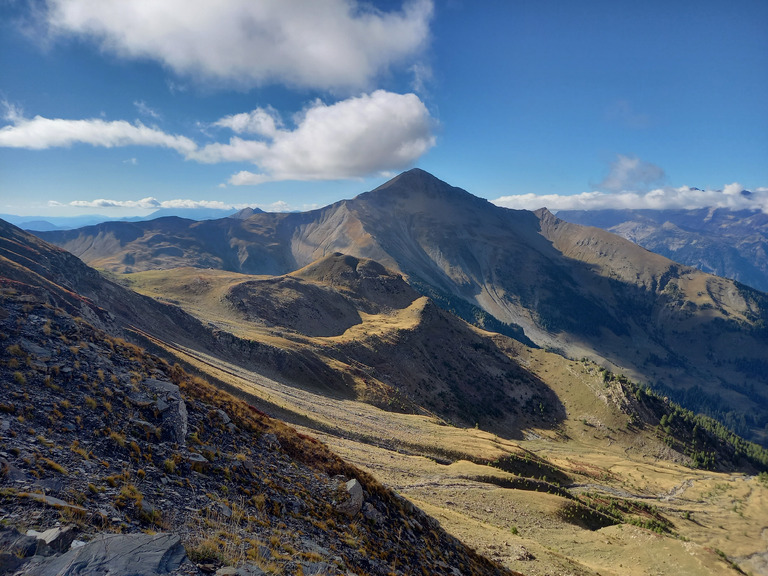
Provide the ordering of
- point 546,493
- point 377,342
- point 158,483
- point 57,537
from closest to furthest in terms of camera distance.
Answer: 1. point 57,537
2. point 158,483
3. point 546,493
4. point 377,342

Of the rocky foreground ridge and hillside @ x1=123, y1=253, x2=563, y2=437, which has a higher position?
the rocky foreground ridge

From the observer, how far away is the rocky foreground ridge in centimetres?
842

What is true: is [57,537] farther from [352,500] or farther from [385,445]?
[385,445]

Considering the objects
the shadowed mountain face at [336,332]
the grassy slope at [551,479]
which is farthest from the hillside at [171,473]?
the shadowed mountain face at [336,332]

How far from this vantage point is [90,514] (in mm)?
9156

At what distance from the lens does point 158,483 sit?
1195 centimetres

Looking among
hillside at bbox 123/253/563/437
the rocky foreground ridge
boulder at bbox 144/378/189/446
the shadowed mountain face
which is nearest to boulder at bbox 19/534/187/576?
the rocky foreground ridge

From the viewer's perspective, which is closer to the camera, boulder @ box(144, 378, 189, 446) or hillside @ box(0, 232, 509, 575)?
hillside @ box(0, 232, 509, 575)

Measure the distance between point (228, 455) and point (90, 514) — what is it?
21.6ft

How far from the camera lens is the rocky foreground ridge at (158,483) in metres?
8.42

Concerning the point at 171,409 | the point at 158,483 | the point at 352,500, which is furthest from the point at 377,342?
the point at 158,483

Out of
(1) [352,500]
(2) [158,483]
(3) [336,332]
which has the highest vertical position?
(2) [158,483]

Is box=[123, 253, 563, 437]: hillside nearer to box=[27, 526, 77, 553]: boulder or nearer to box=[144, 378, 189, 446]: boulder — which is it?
box=[144, 378, 189, 446]: boulder

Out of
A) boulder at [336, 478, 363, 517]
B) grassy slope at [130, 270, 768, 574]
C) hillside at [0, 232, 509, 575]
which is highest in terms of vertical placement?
hillside at [0, 232, 509, 575]
